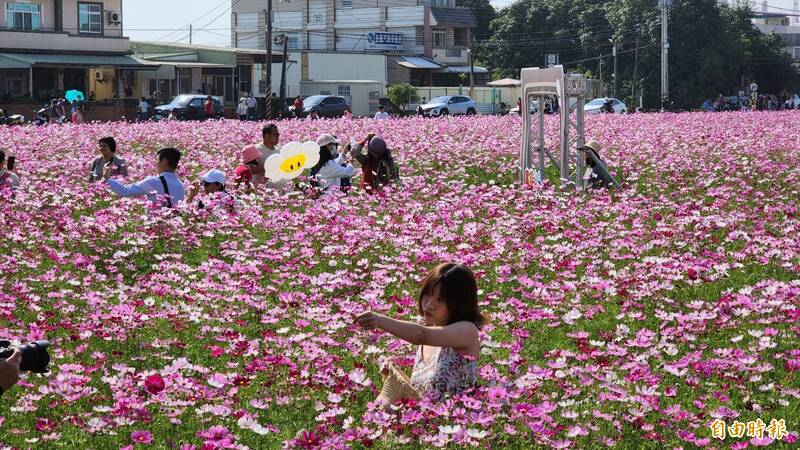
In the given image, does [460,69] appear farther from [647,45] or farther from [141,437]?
[141,437]

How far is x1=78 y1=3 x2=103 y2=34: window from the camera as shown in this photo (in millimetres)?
50219

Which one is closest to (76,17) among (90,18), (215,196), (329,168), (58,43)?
(90,18)

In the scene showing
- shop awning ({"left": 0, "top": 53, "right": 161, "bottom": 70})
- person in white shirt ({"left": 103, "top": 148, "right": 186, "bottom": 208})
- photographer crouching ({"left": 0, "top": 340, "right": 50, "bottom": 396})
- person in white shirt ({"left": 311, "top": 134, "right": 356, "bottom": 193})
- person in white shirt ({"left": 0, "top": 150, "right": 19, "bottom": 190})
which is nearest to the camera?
photographer crouching ({"left": 0, "top": 340, "right": 50, "bottom": 396})

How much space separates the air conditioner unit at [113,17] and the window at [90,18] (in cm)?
36

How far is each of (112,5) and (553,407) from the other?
161 feet

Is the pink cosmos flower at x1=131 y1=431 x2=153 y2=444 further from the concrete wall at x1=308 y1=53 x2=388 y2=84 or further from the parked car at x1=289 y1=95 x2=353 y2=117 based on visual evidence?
the concrete wall at x1=308 y1=53 x2=388 y2=84

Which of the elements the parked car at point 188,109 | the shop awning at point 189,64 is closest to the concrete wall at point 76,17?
the shop awning at point 189,64

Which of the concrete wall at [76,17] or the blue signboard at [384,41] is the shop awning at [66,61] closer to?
Result: the concrete wall at [76,17]

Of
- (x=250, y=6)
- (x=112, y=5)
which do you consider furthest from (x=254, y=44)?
(x=112, y=5)

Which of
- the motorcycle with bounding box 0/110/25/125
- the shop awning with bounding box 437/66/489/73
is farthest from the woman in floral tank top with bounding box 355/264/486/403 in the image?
the shop awning with bounding box 437/66/489/73

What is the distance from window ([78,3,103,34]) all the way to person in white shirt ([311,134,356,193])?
126 ft

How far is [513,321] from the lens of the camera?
7883 mm

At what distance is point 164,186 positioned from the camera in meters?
11.5

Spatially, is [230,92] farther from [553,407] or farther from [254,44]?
[553,407]
